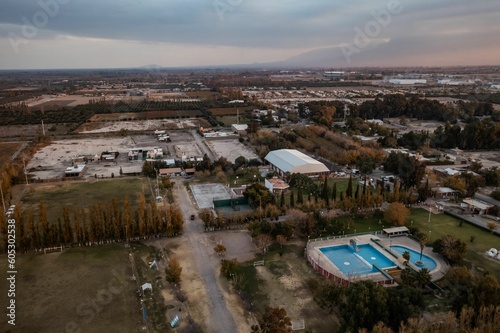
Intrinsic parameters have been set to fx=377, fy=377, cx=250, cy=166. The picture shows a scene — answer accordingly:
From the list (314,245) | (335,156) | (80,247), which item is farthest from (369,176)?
(80,247)

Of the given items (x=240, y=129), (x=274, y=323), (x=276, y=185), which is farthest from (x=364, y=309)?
(x=240, y=129)

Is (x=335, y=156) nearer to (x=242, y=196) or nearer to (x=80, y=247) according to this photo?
(x=242, y=196)

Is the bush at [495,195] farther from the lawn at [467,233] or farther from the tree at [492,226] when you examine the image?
the tree at [492,226]

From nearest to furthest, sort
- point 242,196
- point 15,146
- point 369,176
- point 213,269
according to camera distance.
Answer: point 213,269
point 242,196
point 369,176
point 15,146

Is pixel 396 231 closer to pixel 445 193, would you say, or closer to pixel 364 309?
pixel 445 193

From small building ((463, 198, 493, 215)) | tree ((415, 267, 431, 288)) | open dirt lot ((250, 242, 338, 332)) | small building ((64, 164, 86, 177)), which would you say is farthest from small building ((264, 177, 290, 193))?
small building ((64, 164, 86, 177))
